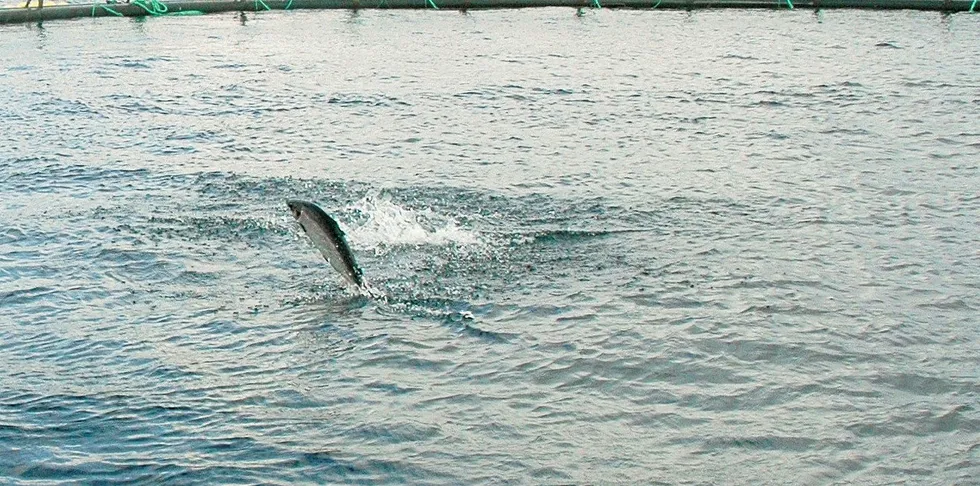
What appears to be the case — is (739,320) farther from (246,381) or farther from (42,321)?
(42,321)

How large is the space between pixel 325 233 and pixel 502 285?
2049 mm

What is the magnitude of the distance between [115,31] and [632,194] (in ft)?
76.9

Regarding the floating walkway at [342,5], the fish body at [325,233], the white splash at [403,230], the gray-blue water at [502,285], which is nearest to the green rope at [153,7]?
the floating walkway at [342,5]

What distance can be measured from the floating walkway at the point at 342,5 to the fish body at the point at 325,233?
26853mm

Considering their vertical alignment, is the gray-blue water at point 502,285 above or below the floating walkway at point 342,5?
below

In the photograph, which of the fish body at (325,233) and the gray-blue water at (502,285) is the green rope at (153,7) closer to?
the gray-blue water at (502,285)

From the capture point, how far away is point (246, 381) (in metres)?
10.2

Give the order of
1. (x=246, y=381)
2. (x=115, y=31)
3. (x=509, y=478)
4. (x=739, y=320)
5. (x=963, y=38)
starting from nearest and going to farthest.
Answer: (x=509, y=478)
(x=246, y=381)
(x=739, y=320)
(x=963, y=38)
(x=115, y=31)

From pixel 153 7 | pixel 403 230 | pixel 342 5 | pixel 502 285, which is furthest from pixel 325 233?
pixel 153 7

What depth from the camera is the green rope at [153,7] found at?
3751 cm

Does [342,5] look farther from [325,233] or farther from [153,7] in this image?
[325,233]

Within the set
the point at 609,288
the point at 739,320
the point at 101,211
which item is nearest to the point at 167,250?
the point at 101,211

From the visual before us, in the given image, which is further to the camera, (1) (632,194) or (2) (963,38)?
(2) (963,38)

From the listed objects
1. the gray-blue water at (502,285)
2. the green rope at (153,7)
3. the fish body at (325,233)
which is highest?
the green rope at (153,7)
